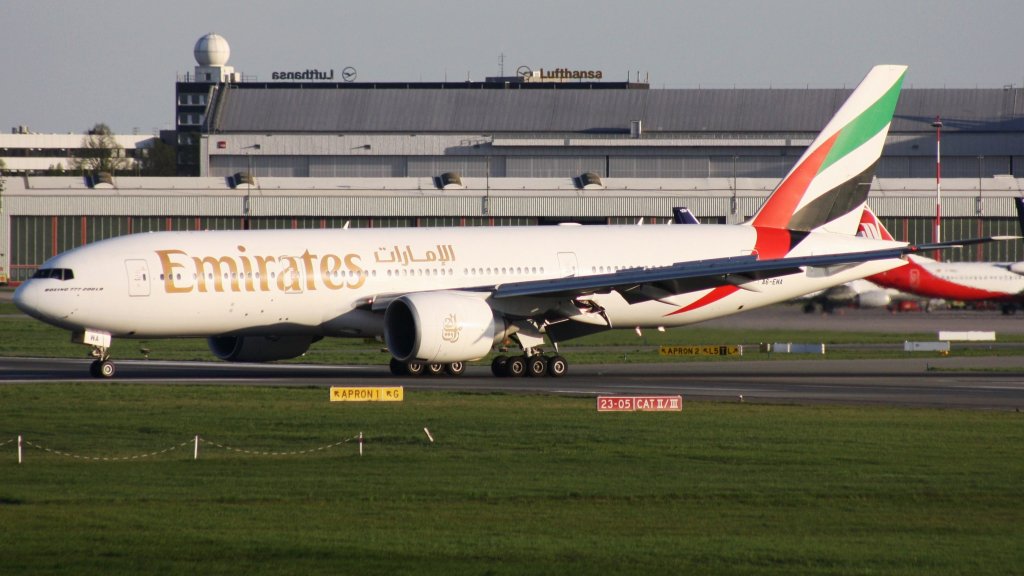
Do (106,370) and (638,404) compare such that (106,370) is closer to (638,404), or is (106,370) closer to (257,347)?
(257,347)

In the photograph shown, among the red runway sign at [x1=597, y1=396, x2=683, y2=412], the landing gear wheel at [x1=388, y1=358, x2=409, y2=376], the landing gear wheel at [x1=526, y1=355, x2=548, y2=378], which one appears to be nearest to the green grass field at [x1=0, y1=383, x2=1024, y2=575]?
the red runway sign at [x1=597, y1=396, x2=683, y2=412]

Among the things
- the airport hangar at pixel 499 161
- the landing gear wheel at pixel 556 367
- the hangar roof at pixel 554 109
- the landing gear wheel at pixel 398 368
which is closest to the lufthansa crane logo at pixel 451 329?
the landing gear wheel at pixel 556 367

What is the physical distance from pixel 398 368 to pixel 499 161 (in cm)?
7675

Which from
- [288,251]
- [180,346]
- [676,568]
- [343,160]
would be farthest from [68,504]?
[343,160]

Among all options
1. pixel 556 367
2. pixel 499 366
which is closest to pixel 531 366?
pixel 556 367

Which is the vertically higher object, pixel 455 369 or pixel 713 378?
pixel 455 369

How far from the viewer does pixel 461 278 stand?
A: 39938mm

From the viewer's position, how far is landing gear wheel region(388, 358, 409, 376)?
1575 inches

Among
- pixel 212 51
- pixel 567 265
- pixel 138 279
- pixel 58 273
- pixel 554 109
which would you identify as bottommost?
pixel 138 279

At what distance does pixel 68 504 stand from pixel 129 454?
189 inches

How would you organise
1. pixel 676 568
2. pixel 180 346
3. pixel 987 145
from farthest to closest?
1. pixel 987 145
2. pixel 180 346
3. pixel 676 568

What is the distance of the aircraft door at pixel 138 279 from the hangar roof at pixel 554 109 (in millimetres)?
81118

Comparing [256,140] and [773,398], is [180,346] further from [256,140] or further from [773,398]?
Result: [256,140]

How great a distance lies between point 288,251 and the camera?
3856cm
